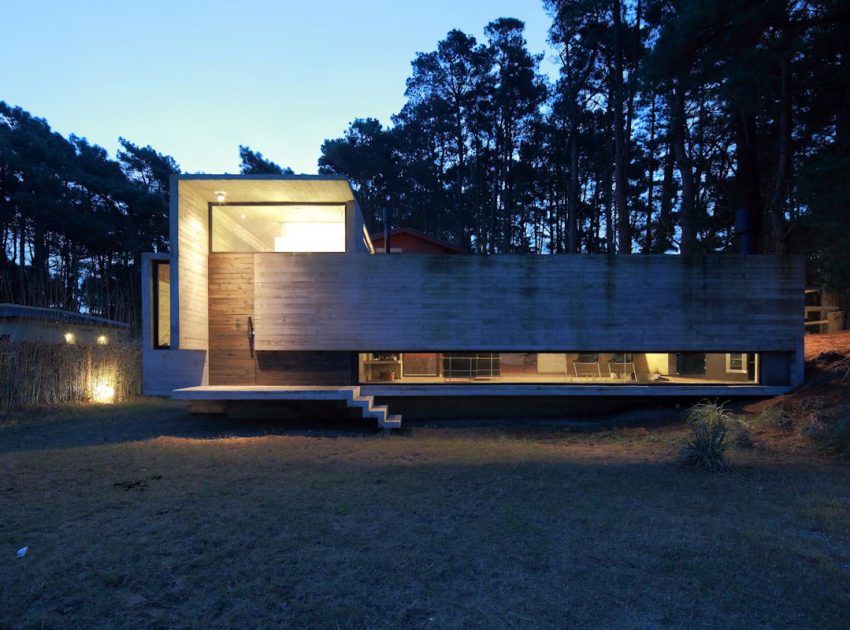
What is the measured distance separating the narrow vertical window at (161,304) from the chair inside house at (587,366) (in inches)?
328

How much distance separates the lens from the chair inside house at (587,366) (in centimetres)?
973

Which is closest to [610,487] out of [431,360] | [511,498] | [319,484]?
[511,498]

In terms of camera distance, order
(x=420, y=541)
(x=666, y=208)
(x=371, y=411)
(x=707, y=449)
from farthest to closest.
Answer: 1. (x=666, y=208)
2. (x=371, y=411)
3. (x=707, y=449)
4. (x=420, y=541)

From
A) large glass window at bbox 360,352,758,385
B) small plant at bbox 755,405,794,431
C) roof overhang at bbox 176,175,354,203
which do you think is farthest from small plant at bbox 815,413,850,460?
roof overhang at bbox 176,175,354,203

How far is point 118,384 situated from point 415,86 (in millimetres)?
19751

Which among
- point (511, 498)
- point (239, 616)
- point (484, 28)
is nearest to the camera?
point (239, 616)

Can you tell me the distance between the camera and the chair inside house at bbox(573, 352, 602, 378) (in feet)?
31.9

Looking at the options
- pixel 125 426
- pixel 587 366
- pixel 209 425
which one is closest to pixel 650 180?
pixel 587 366

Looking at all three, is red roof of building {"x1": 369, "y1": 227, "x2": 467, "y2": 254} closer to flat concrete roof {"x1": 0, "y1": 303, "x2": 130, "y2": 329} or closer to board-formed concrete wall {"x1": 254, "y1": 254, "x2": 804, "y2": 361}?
board-formed concrete wall {"x1": 254, "y1": 254, "x2": 804, "y2": 361}

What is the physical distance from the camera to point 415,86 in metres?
23.8

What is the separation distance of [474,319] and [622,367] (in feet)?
11.1

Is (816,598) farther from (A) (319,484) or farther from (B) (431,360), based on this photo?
(B) (431,360)

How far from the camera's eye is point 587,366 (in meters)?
9.75

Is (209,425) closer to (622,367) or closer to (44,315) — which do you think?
(44,315)
